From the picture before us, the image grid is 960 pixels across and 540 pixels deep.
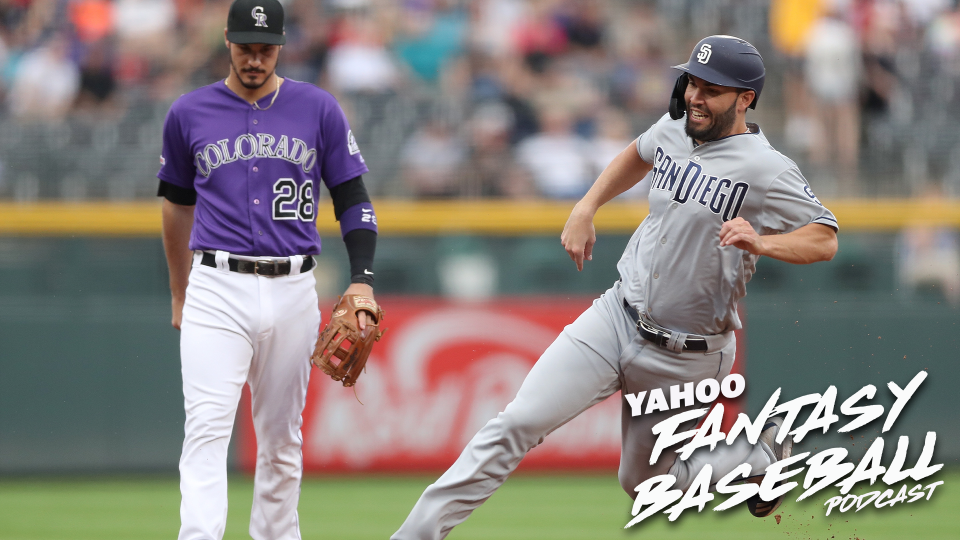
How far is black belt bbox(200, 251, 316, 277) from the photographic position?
4.72 meters

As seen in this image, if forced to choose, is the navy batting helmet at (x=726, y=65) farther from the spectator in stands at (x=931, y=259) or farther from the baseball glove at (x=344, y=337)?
the spectator in stands at (x=931, y=259)

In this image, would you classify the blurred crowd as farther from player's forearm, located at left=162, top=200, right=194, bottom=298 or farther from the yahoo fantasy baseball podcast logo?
the yahoo fantasy baseball podcast logo

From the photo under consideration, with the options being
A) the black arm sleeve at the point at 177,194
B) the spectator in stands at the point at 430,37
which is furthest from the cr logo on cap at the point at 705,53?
the spectator in stands at the point at 430,37

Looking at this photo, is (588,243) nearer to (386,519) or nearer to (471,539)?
(471,539)

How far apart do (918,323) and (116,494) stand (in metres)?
6.20

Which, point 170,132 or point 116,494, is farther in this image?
point 116,494

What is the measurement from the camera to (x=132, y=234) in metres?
9.37

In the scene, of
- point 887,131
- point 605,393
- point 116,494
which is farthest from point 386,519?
point 887,131

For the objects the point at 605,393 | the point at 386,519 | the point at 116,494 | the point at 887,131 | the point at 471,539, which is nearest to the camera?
the point at 605,393

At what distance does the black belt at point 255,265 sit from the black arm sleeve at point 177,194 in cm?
31

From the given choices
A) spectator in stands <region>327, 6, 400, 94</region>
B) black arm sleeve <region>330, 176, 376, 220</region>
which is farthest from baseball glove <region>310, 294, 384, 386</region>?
spectator in stands <region>327, 6, 400, 94</region>

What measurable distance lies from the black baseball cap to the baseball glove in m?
1.08

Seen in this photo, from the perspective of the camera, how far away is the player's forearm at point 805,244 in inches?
166

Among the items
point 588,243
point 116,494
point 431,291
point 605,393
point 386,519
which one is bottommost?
point 116,494
